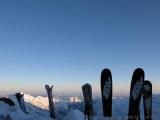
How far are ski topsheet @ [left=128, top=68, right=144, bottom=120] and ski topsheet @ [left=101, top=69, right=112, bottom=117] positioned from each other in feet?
8.27

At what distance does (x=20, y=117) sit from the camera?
59250 millimetres

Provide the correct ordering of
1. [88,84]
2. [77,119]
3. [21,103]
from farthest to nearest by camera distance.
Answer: [21,103] < [77,119] < [88,84]

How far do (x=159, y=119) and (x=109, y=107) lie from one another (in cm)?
4143

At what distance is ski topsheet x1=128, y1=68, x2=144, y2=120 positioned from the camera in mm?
39969

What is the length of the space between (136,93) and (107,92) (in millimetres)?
3358

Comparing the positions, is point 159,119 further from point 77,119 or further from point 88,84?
point 88,84

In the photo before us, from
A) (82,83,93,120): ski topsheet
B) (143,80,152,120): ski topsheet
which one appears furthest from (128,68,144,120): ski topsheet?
(82,83,93,120): ski topsheet

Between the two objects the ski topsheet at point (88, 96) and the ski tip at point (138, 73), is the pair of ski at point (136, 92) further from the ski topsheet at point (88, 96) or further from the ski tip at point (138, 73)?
the ski topsheet at point (88, 96)

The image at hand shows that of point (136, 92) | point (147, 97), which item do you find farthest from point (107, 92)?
point (147, 97)

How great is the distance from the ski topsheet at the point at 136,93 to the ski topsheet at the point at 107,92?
2520mm

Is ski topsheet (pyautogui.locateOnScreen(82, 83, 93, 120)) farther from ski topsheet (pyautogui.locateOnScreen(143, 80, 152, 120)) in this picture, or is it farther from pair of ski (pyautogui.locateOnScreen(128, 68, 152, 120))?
pair of ski (pyautogui.locateOnScreen(128, 68, 152, 120))

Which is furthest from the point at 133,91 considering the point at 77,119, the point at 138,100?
the point at 77,119

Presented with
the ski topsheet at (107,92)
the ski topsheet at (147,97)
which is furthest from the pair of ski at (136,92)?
the ski topsheet at (147,97)

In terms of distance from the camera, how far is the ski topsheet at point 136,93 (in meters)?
40.0
